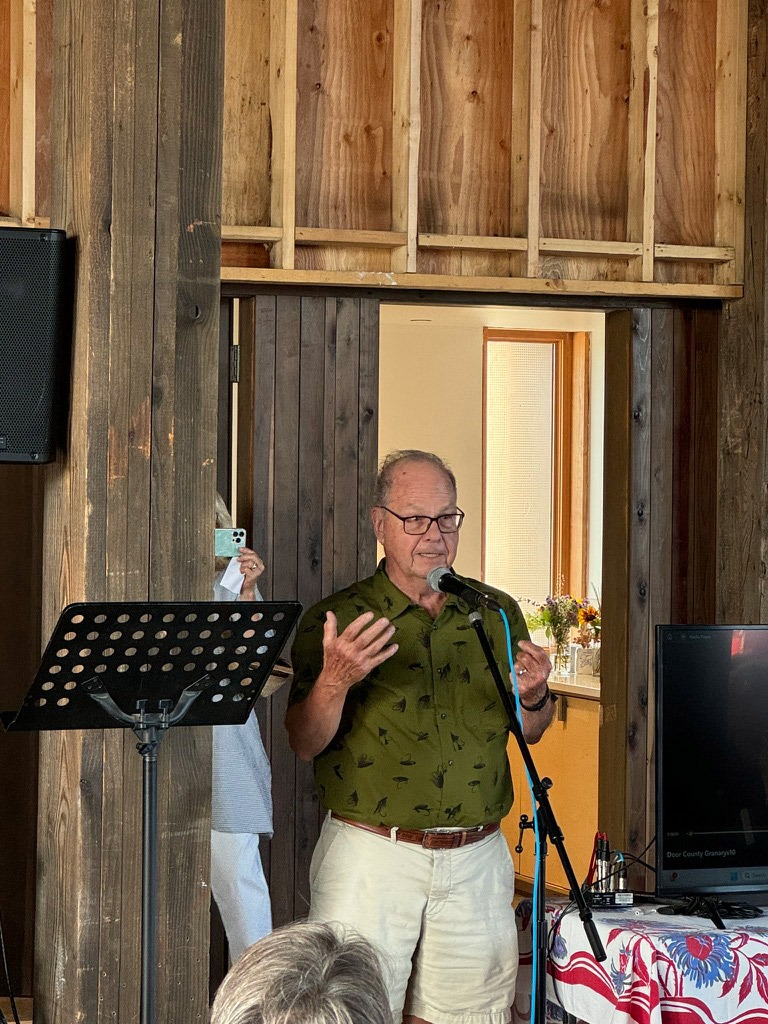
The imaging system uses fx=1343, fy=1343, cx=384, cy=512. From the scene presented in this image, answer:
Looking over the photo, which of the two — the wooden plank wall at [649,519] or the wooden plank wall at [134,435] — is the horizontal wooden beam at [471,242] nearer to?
the wooden plank wall at [649,519]

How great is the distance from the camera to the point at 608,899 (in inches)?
118

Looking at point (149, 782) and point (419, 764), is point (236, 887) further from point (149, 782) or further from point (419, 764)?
point (149, 782)

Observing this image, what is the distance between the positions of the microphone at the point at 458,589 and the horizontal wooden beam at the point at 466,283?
4.86 ft

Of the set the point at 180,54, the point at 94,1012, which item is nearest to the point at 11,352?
the point at 180,54

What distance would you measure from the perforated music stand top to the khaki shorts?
2.41ft

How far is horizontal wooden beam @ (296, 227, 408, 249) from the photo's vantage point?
410 cm

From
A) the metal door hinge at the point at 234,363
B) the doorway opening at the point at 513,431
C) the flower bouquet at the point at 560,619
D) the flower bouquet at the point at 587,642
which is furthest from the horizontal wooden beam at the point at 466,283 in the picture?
the doorway opening at the point at 513,431

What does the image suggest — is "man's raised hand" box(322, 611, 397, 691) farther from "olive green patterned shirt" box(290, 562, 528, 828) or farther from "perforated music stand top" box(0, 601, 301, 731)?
"perforated music stand top" box(0, 601, 301, 731)

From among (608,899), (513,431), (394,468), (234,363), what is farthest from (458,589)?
(513,431)

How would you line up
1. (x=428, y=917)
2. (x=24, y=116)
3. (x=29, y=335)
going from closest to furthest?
1. (x=29, y=335)
2. (x=428, y=917)
3. (x=24, y=116)

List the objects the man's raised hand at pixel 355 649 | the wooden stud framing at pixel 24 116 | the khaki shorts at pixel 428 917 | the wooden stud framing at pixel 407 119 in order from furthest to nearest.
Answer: the wooden stud framing at pixel 407 119
the wooden stud framing at pixel 24 116
the khaki shorts at pixel 428 917
the man's raised hand at pixel 355 649

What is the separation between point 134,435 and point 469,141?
2.20 m

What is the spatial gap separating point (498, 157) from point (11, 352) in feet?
7.59

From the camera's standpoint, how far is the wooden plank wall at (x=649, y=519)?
442 cm
